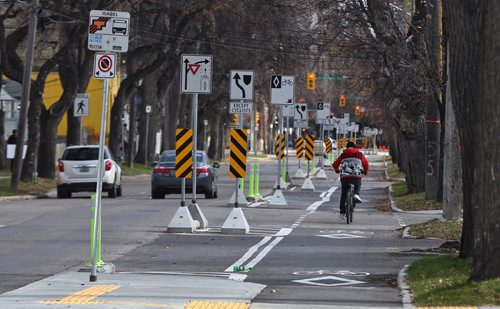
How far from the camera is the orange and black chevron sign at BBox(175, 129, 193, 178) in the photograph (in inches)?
829

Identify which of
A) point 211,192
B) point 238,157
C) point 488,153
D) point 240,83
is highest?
point 240,83

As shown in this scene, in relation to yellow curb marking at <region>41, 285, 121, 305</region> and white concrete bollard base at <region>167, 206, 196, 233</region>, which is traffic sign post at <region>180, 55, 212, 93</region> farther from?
yellow curb marking at <region>41, 285, 121, 305</region>

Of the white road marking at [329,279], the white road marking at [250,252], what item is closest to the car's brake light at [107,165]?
the white road marking at [250,252]

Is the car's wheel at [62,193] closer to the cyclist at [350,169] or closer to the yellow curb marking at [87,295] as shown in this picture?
the cyclist at [350,169]

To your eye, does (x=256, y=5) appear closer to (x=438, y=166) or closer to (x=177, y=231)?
(x=438, y=166)

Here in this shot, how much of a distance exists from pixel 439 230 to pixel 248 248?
4751 millimetres

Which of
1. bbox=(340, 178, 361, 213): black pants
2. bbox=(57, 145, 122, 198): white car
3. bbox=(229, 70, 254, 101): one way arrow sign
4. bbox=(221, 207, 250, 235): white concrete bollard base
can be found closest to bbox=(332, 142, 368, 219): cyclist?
bbox=(340, 178, 361, 213): black pants

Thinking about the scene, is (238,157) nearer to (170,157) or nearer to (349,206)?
(349,206)

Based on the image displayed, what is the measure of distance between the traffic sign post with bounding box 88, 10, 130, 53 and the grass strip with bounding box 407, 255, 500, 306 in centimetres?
458

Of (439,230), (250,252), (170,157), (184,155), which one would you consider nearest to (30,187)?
(170,157)

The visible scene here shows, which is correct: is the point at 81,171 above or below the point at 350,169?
below

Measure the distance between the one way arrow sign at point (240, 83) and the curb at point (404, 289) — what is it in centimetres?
837

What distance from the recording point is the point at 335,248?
18.6m

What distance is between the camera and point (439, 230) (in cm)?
2139
